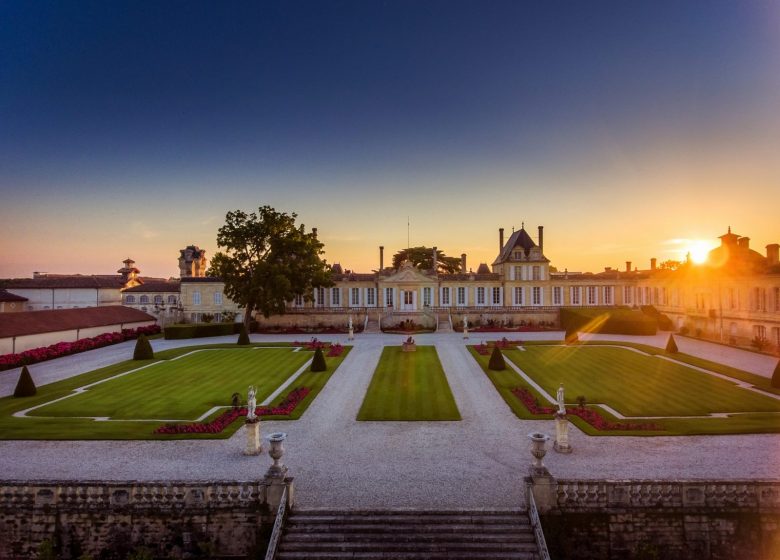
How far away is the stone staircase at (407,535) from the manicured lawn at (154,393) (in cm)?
669

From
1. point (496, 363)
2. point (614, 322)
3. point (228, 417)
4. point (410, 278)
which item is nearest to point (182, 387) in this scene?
point (228, 417)

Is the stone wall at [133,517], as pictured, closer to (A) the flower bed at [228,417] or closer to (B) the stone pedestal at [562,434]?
(A) the flower bed at [228,417]

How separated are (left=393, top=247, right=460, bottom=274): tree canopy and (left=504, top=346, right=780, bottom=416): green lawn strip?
46881 millimetres

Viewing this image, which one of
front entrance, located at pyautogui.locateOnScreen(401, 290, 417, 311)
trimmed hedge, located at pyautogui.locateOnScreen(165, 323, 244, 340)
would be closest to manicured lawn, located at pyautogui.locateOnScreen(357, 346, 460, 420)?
front entrance, located at pyautogui.locateOnScreen(401, 290, 417, 311)

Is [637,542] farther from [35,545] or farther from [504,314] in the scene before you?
[504,314]

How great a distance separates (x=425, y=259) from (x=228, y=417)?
63.0m

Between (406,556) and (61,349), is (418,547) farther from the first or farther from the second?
(61,349)

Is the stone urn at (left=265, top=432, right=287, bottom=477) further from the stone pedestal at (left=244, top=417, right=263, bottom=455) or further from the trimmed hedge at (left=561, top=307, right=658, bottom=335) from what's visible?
the trimmed hedge at (left=561, top=307, right=658, bottom=335)

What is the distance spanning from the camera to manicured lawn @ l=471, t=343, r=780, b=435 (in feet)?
56.5

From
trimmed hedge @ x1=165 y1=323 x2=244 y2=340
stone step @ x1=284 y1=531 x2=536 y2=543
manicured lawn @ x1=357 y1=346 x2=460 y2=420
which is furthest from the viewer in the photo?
trimmed hedge @ x1=165 y1=323 x2=244 y2=340

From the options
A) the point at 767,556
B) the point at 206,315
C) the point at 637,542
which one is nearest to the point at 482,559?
the point at 637,542

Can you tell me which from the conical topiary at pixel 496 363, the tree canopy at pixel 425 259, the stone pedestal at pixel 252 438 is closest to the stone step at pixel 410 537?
the stone pedestal at pixel 252 438

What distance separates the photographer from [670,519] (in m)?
11.5

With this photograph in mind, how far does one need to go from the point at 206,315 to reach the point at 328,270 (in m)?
16.3
